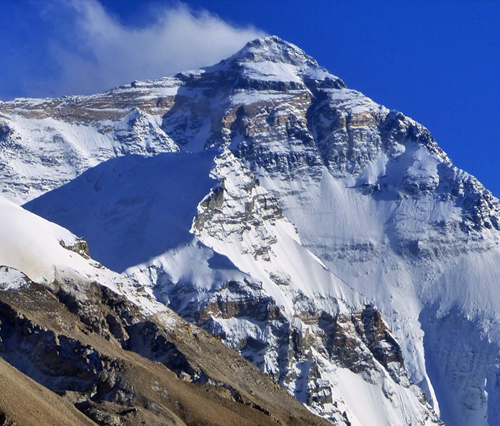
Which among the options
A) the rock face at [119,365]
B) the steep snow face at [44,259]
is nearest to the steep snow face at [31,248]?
the steep snow face at [44,259]

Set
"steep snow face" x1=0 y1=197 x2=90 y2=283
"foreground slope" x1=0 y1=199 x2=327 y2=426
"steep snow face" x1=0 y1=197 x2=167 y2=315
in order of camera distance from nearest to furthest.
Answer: "foreground slope" x1=0 y1=199 x2=327 y2=426 < "steep snow face" x1=0 y1=197 x2=167 y2=315 < "steep snow face" x1=0 y1=197 x2=90 y2=283

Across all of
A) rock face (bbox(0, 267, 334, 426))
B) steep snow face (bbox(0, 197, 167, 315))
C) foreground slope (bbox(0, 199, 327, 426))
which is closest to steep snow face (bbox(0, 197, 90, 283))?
steep snow face (bbox(0, 197, 167, 315))

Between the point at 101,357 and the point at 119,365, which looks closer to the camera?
the point at 101,357

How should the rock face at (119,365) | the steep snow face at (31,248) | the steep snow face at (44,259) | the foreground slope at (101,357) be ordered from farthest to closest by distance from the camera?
1. the steep snow face at (31,248)
2. the steep snow face at (44,259)
3. the rock face at (119,365)
4. the foreground slope at (101,357)

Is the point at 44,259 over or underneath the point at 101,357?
over

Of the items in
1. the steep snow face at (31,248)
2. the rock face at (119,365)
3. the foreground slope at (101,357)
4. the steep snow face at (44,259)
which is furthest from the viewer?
the steep snow face at (31,248)

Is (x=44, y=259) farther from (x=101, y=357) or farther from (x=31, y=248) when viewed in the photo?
(x=101, y=357)

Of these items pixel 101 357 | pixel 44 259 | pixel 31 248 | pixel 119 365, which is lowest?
pixel 101 357

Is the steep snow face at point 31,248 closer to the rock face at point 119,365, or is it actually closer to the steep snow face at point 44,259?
the steep snow face at point 44,259

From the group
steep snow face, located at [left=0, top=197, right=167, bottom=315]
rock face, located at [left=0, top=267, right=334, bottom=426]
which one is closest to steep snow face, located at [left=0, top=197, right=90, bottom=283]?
steep snow face, located at [left=0, top=197, right=167, bottom=315]

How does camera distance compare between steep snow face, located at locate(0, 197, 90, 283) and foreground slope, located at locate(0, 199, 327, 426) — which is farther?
steep snow face, located at locate(0, 197, 90, 283)

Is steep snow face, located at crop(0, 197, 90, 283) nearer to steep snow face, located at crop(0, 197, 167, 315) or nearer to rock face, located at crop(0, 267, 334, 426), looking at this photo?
steep snow face, located at crop(0, 197, 167, 315)

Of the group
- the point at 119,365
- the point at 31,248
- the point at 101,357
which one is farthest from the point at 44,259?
the point at 119,365

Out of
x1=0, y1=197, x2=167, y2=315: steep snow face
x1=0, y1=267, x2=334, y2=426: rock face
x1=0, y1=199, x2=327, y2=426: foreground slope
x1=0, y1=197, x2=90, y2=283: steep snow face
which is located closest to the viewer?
x1=0, y1=199, x2=327, y2=426: foreground slope
